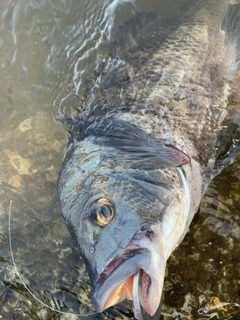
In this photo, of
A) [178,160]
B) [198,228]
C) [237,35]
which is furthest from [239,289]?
[237,35]

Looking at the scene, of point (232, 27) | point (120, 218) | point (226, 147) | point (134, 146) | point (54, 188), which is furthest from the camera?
point (54, 188)

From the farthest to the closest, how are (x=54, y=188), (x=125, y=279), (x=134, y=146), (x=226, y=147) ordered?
1. (x=54, y=188)
2. (x=226, y=147)
3. (x=134, y=146)
4. (x=125, y=279)

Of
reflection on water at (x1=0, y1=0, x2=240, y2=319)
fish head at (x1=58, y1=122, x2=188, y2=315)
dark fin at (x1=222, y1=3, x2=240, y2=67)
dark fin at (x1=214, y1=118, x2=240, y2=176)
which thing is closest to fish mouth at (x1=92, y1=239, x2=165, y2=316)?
fish head at (x1=58, y1=122, x2=188, y2=315)

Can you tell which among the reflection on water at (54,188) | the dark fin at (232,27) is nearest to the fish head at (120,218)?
the reflection on water at (54,188)

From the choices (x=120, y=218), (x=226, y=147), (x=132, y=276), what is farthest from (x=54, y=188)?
(x=132, y=276)

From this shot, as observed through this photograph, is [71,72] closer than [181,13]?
No

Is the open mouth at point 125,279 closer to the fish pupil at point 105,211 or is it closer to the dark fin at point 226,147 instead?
the fish pupil at point 105,211

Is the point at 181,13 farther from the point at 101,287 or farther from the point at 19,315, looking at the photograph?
the point at 19,315

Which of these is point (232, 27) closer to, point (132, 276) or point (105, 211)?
point (105, 211)

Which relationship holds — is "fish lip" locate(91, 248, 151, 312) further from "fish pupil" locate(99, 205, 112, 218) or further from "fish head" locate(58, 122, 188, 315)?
"fish pupil" locate(99, 205, 112, 218)
